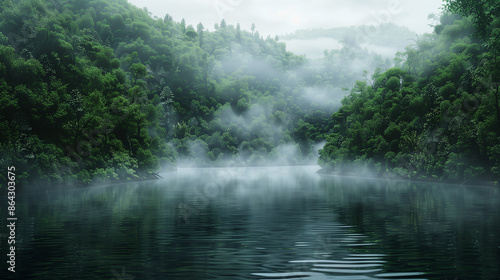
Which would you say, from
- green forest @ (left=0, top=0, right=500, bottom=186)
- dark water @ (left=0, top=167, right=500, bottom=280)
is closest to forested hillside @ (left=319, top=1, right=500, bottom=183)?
green forest @ (left=0, top=0, right=500, bottom=186)

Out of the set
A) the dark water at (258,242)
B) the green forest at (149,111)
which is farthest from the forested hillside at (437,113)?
the dark water at (258,242)

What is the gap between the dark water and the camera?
559 inches

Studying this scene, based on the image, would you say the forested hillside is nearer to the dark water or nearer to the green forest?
the green forest

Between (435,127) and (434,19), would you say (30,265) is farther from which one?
(434,19)

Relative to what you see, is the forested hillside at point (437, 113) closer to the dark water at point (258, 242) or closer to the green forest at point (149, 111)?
the green forest at point (149, 111)

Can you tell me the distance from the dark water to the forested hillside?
→ 78.3 feet

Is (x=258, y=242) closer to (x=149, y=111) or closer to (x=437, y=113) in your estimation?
(x=437, y=113)

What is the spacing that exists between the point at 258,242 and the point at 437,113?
60.4m

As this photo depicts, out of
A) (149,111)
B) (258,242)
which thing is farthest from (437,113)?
(258,242)

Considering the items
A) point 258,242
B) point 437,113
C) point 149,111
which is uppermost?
point 149,111

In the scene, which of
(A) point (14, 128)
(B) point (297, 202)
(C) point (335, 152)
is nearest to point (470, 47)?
(C) point (335, 152)

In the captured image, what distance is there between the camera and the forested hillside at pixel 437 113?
5738 centimetres

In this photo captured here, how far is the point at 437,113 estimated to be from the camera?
2911 inches

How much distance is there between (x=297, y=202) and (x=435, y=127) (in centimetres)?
4130
